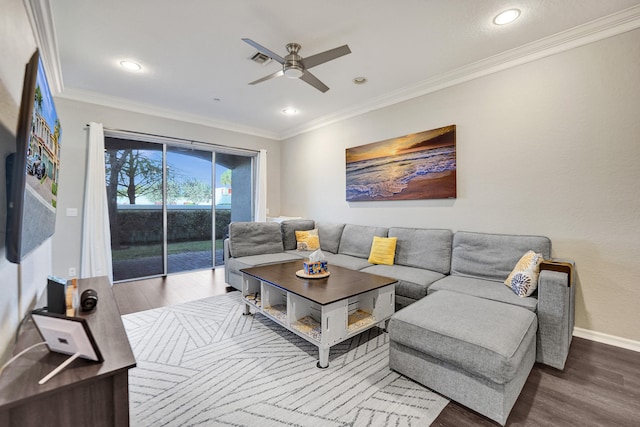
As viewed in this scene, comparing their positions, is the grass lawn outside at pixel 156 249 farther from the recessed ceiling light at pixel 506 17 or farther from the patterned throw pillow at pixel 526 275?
the recessed ceiling light at pixel 506 17

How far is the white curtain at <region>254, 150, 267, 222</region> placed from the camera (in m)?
5.38

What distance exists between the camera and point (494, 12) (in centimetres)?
213

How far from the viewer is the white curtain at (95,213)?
3.65 meters

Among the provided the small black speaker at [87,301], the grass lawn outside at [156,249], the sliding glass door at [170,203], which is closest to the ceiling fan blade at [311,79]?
the small black speaker at [87,301]

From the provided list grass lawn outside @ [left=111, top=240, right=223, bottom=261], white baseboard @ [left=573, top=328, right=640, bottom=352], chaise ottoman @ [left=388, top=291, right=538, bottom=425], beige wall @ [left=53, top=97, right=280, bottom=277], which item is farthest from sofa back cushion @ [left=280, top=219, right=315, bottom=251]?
white baseboard @ [left=573, top=328, right=640, bottom=352]

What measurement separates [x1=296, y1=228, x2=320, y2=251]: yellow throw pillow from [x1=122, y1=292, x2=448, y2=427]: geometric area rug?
163 cm

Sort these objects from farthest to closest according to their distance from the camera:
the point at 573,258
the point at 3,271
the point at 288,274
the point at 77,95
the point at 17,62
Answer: the point at 77,95
the point at 288,274
the point at 573,258
the point at 17,62
the point at 3,271

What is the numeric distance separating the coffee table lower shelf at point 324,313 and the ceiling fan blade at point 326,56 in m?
1.93

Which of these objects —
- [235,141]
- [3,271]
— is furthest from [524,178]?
[235,141]

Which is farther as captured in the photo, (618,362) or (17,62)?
Result: (618,362)

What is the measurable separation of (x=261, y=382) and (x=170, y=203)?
3787 mm

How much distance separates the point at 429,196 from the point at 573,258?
1.44m

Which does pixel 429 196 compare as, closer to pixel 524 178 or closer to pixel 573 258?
pixel 524 178

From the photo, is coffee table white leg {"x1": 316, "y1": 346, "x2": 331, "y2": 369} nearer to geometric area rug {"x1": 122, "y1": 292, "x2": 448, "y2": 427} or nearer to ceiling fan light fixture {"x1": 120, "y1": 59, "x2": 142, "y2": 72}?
geometric area rug {"x1": 122, "y1": 292, "x2": 448, "y2": 427}
